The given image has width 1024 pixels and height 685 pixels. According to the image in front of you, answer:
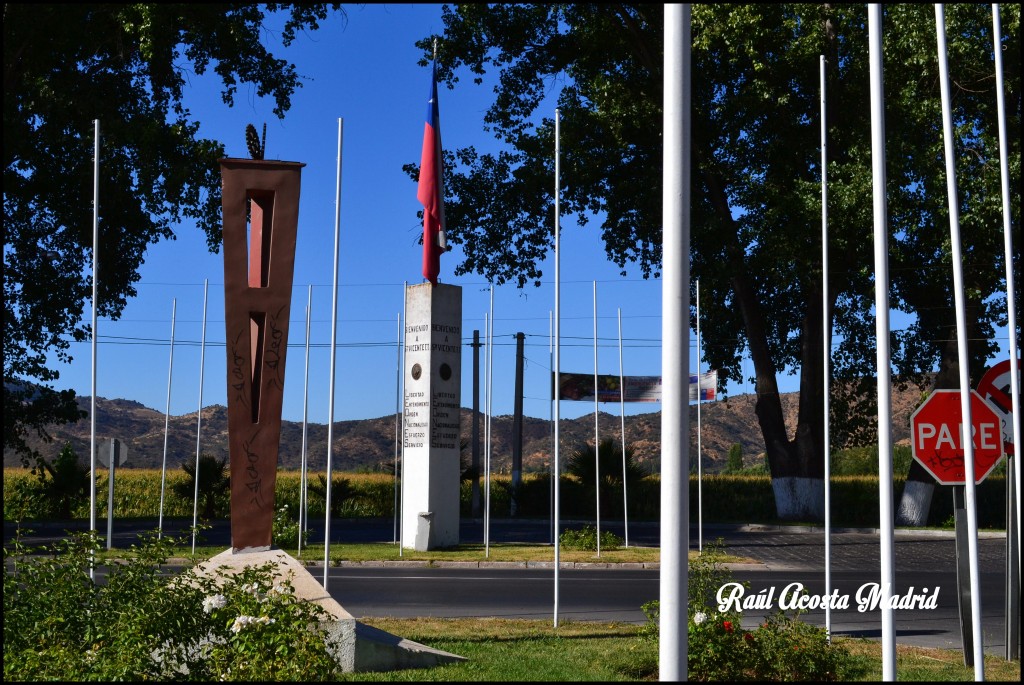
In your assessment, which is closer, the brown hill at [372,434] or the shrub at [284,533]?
the shrub at [284,533]

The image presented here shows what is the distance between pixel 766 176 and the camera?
28078 mm

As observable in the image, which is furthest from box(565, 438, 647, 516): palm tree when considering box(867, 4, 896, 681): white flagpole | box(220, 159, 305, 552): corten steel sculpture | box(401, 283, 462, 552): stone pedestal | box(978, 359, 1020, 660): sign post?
box(867, 4, 896, 681): white flagpole

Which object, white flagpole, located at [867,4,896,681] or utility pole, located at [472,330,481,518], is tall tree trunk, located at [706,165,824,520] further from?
white flagpole, located at [867,4,896,681]

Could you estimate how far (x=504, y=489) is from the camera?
122ft

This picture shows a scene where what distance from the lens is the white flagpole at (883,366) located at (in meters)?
5.93

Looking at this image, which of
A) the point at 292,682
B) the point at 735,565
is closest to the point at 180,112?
the point at 735,565

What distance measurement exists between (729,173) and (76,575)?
23185 millimetres

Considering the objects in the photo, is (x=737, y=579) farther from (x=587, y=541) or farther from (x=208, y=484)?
(x=208, y=484)

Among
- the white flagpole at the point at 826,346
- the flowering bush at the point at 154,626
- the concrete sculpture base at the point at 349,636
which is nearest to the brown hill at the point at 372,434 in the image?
the white flagpole at the point at 826,346

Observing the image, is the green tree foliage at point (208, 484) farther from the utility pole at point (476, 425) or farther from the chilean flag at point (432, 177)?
the chilean flag at point (432, 177)

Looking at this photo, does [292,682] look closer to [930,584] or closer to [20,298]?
[930,584]

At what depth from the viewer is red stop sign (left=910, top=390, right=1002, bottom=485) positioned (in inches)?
345

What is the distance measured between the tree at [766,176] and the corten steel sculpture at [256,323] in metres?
17.2

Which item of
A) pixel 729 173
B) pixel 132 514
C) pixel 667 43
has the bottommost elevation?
pixel 132 514
